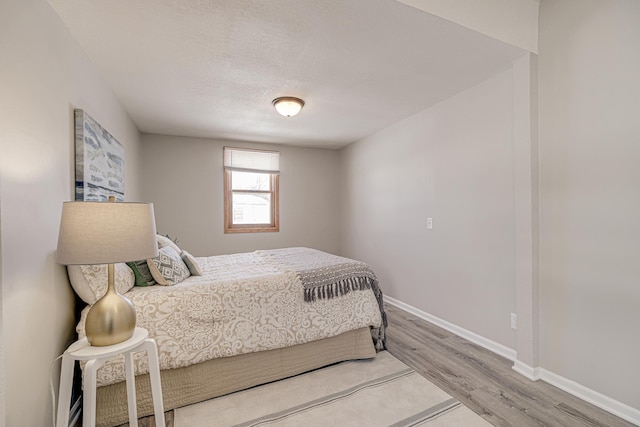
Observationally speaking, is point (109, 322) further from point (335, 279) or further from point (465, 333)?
point (465, 333)

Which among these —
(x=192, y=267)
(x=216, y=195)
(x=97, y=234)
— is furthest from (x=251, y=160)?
(x=97, y=234)

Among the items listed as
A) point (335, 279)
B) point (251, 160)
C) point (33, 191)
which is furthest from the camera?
point (251, 160)

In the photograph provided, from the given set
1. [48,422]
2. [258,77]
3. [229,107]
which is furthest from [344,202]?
[48,422]

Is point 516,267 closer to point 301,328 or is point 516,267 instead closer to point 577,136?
point 577,136

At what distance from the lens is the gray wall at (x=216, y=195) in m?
4.02

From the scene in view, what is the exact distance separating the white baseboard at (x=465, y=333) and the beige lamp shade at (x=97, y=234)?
108 inches

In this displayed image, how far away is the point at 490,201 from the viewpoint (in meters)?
2.50

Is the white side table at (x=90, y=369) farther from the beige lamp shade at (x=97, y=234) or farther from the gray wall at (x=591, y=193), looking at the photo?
the gray wall at (x=591, y=193)

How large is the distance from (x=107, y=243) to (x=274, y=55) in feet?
5.38

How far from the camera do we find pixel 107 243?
1200 millimetres

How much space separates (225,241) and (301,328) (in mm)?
2632

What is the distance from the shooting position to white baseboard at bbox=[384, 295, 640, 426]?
168 cm

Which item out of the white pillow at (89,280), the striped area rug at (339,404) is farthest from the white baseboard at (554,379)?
the white pillow at (89,280)

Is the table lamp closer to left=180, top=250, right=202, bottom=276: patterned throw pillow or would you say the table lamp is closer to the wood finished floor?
the wood finished floor
